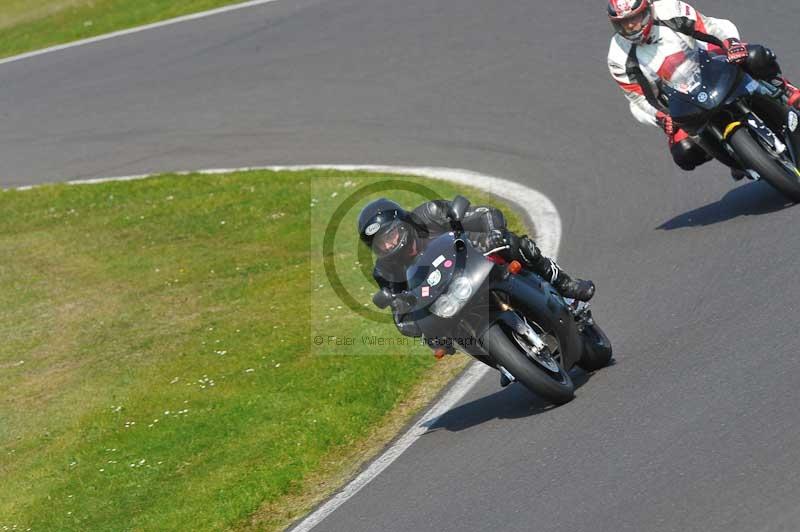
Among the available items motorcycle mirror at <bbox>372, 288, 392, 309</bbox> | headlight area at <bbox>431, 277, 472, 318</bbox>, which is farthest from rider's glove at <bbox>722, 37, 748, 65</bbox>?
A: motorcycle mirror at <bbox>372, 288, 392, 309</bbox>

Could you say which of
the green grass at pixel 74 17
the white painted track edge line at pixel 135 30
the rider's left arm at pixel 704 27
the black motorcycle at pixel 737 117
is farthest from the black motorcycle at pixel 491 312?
the green grass at pixel 74 17

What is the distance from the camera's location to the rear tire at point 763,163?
9734 millimetres

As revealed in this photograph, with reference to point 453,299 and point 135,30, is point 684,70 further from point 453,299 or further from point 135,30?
point 135,30

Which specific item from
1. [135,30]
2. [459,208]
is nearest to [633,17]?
[459,208]

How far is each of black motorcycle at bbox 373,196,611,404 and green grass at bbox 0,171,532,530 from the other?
1641mm

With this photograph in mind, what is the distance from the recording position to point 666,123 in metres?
10.5

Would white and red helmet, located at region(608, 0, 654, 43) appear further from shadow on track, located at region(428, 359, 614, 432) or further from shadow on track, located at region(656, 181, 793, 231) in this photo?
shadow on track, located at region(428, 359, 614, 432)

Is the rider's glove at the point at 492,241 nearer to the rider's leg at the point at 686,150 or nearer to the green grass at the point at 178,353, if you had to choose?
the green grass at the point at 178,353

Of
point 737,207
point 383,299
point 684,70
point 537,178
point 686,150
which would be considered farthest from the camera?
point 537,178

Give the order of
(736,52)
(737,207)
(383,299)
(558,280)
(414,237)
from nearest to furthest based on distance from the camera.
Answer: (383,299), (414,237), (558,280), (736,52), (737,207)

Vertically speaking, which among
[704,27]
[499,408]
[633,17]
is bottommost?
[499,408]

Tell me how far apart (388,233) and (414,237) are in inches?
8.6

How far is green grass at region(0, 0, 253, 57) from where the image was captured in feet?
78.6

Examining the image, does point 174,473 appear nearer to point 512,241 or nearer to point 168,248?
point 512,241
